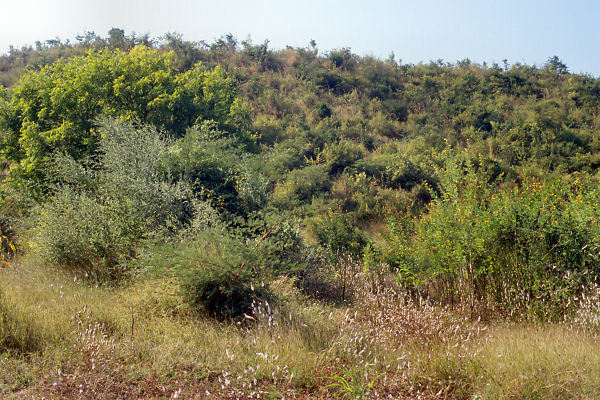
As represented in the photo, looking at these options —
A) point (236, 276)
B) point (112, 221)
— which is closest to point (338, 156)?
point (112, 221)

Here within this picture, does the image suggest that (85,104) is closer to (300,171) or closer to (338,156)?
(300,171)

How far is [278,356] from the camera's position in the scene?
12.4ft

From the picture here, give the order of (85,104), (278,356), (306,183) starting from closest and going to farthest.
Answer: (278,356), (85,104), (306,183)

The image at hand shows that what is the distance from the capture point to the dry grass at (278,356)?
3.39 meters

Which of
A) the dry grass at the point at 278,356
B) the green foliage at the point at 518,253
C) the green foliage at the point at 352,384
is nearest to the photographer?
the green foliage at the point at 352,384

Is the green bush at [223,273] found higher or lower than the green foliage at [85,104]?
lower

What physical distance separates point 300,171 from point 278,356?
13329mm

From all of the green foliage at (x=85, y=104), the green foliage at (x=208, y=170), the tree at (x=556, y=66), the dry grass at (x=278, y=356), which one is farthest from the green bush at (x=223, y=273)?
the tree at (x=556, y=66)

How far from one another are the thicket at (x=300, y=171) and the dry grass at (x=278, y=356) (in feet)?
2.53

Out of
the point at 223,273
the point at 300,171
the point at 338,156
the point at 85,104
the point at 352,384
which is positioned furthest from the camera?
the point at 338,156

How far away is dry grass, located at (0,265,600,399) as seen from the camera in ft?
11.1

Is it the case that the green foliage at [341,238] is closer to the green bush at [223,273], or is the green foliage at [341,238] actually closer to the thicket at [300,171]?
the thicket at [300,171]

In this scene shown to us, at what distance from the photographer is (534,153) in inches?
771

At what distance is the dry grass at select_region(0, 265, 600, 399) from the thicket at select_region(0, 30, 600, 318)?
772 millimetres
